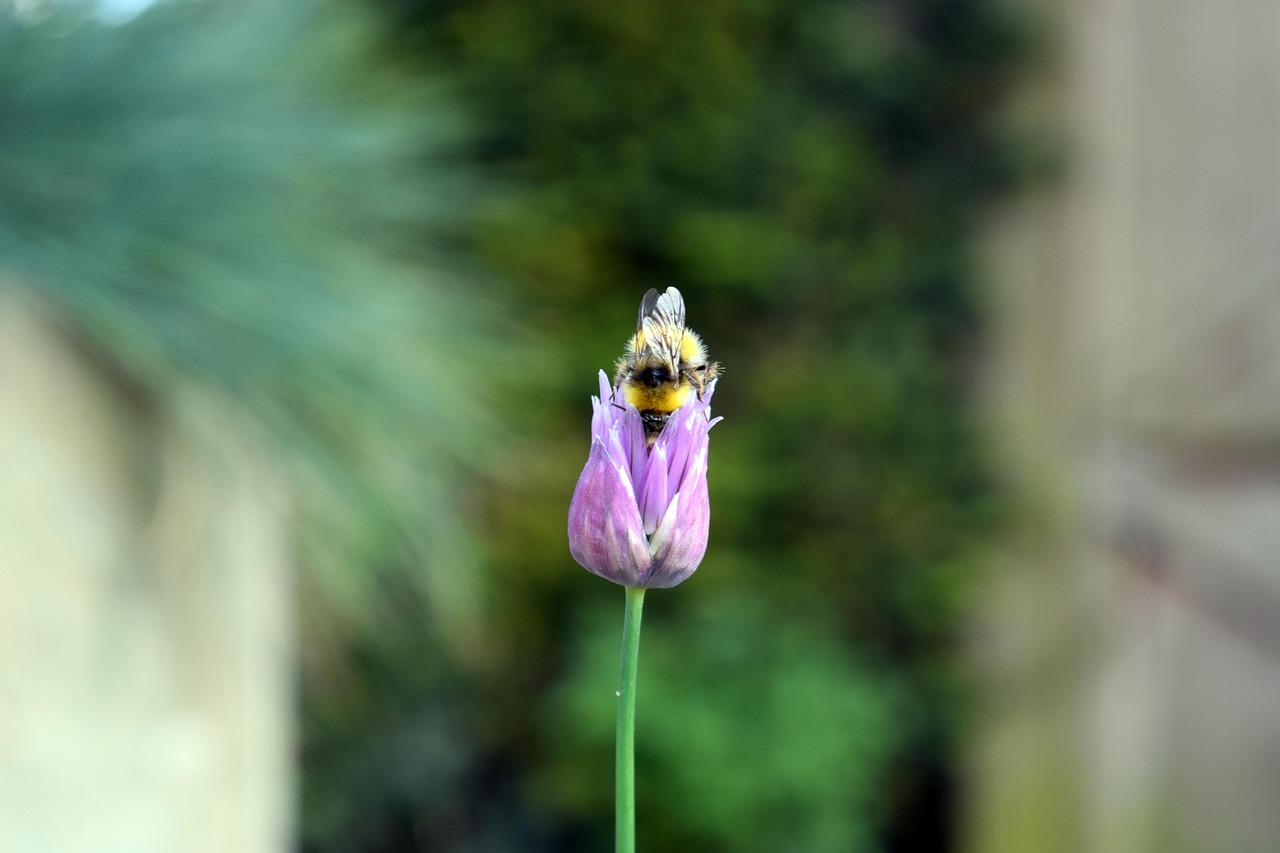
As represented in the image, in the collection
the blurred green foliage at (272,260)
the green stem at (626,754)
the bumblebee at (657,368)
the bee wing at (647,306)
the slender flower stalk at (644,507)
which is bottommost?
the green stem at (626,754)

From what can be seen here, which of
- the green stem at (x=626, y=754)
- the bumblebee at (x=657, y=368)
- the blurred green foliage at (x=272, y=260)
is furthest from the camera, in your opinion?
the blurred green foliage at (x=272, y=260)

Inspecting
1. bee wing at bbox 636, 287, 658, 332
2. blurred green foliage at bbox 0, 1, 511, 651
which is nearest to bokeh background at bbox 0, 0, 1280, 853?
blurred green foliage at bbox 0, 1, 511, 651

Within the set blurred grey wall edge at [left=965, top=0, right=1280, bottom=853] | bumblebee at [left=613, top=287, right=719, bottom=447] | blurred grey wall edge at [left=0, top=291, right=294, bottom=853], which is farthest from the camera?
blurred grey wall edge at [left=965, top=0, right=1280, bottom=853]

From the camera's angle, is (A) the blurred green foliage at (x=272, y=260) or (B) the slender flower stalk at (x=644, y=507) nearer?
(B) the slender flower stalk at (x=644, y=507)

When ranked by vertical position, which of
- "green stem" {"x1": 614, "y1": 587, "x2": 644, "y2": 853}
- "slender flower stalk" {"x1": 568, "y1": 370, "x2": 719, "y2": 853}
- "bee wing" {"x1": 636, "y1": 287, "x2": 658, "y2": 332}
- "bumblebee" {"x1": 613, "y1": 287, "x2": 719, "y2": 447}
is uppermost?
"bee wing" {"x1": 636, "y1": 287, "x2": 658, "y2": 332}

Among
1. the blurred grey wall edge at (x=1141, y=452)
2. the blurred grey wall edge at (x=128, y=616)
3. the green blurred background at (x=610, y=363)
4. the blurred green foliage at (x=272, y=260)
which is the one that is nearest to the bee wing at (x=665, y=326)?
the blurred grey wall edge at (x=128, y=616)

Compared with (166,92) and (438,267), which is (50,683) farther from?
(438,267)

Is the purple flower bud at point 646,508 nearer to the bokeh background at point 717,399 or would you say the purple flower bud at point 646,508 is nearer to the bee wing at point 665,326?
the bee wing at point 665,326

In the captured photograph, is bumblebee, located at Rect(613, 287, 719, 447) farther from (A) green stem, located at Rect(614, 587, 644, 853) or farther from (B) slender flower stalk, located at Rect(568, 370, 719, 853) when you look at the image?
(A) green stem, located at Rect(614, 587, 644, 853)
